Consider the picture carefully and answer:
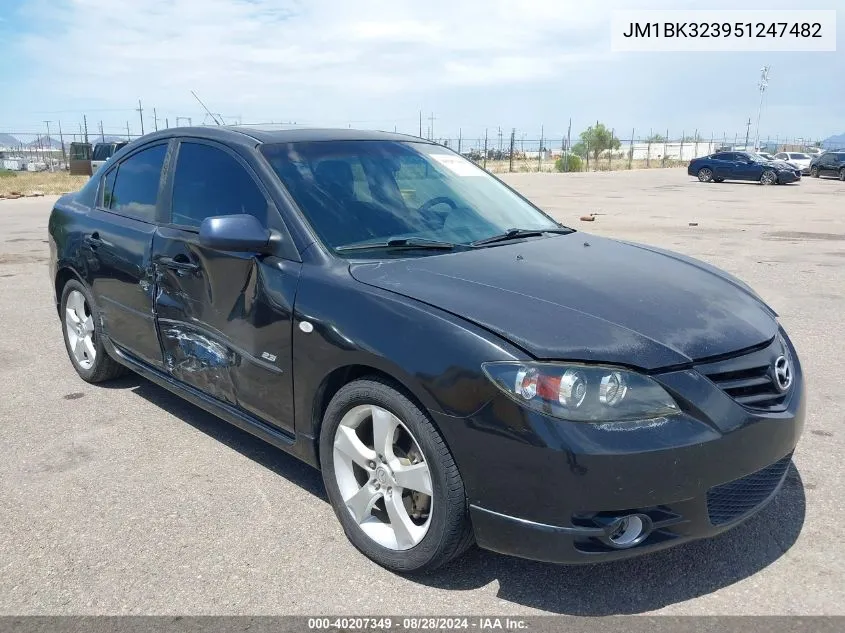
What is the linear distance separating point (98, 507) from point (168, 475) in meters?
0.40

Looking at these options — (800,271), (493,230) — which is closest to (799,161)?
(800,271)

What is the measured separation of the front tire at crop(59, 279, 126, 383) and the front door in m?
1.11

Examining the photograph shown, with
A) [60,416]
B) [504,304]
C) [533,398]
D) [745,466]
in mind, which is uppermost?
[504,304]

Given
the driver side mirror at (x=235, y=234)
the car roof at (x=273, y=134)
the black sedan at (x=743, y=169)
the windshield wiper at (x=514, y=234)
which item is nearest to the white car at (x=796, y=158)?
the black sedan at (x=743, y=169)

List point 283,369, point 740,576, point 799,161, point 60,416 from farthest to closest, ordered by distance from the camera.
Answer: point 799,161 → point 60,416 → point 283,369 → point 740,576

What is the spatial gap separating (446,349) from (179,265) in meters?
1.87

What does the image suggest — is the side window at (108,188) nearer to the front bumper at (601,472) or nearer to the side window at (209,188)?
the side window at (209,188)

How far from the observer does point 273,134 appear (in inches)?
155

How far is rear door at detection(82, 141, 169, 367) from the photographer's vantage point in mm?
4164

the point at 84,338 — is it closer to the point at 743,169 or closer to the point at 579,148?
the point at 743,169

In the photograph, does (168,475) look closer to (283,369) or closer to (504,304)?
(283,369)

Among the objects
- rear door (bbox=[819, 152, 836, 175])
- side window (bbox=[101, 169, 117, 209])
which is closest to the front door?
side window (bbox=[101, 169, 117, 209])

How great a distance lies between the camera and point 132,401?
4855mm

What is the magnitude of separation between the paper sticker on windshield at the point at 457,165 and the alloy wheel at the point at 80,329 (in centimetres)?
254
